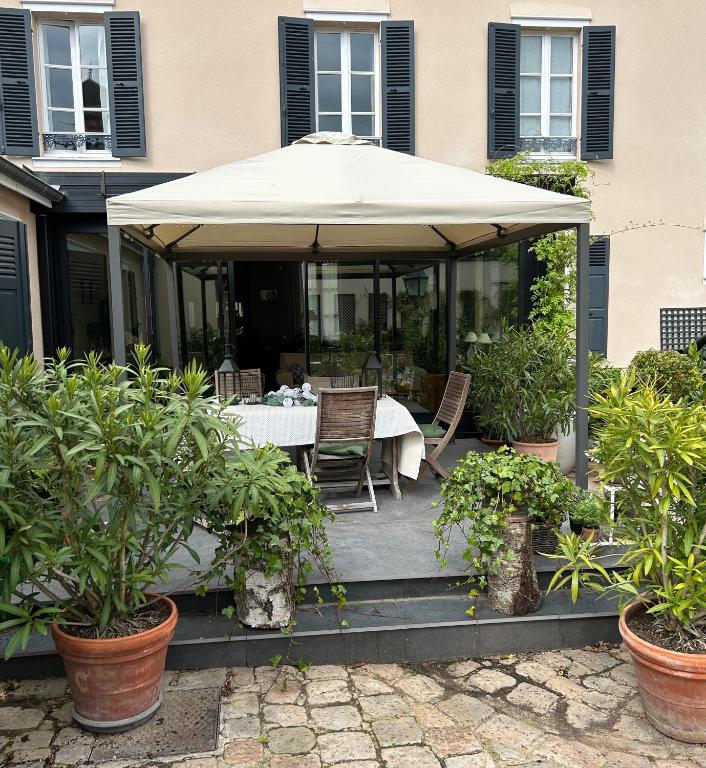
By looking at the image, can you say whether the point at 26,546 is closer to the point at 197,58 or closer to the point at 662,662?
the point at 662,662

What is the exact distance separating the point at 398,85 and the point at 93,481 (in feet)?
20.8

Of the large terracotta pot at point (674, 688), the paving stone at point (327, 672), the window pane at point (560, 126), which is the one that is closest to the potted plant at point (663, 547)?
the large terracotta pot at point (674, 688)

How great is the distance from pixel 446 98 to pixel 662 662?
261 inches

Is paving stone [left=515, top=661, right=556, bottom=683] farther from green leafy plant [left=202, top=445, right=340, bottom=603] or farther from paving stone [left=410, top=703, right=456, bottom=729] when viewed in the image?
green leafy plant [left=202, top=445, right=340, bottom=603]

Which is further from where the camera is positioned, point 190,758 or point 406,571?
point 406,571

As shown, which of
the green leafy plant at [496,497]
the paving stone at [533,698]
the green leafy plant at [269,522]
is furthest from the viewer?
the green leafy plant at [496,497]

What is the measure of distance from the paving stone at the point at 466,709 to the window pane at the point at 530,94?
6896mm

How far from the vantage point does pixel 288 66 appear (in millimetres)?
7406

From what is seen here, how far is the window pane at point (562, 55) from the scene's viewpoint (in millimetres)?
7988

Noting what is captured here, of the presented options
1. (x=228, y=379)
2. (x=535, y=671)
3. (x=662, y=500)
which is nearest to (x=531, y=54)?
(x=228, y=379)

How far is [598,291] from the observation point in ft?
26.6

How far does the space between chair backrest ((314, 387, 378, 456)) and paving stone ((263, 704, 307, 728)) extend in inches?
79.3

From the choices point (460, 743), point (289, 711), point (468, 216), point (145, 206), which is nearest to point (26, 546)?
point (289, 711)

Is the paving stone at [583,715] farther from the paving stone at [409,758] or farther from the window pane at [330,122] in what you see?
the window pane at [330,122]
